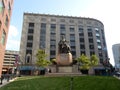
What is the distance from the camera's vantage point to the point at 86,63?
5316cm

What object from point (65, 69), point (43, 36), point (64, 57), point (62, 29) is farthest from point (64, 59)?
point (62, 29)

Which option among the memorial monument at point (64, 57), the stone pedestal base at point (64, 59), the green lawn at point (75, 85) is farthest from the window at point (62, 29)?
the green lawn at point (75, 85)

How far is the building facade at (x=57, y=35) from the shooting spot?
2394 inches

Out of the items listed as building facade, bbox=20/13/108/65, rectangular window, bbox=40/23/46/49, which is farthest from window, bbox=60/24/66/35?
rectangular window, bbox=40/23/46/49

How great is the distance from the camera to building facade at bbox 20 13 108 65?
60812 mm

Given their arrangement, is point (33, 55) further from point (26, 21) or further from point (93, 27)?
point (93, 27)

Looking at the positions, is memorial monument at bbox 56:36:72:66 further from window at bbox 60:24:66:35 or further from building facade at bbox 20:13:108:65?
window at bbox 60:24:66:35

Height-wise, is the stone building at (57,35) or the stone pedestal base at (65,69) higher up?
the stone building at (57,35)

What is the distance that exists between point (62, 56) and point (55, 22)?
4403 cm

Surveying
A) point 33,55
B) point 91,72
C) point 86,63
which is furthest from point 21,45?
point 91,72

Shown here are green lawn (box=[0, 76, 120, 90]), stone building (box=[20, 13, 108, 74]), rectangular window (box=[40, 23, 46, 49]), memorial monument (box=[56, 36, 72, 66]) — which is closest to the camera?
green lawn (box=[0, 76, 120, 90])

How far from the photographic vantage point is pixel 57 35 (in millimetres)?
65250

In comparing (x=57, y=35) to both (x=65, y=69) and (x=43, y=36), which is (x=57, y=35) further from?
(x=65, y=69)

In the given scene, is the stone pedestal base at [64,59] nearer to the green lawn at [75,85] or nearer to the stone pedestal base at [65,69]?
the stone pedestal base at [65,69]
